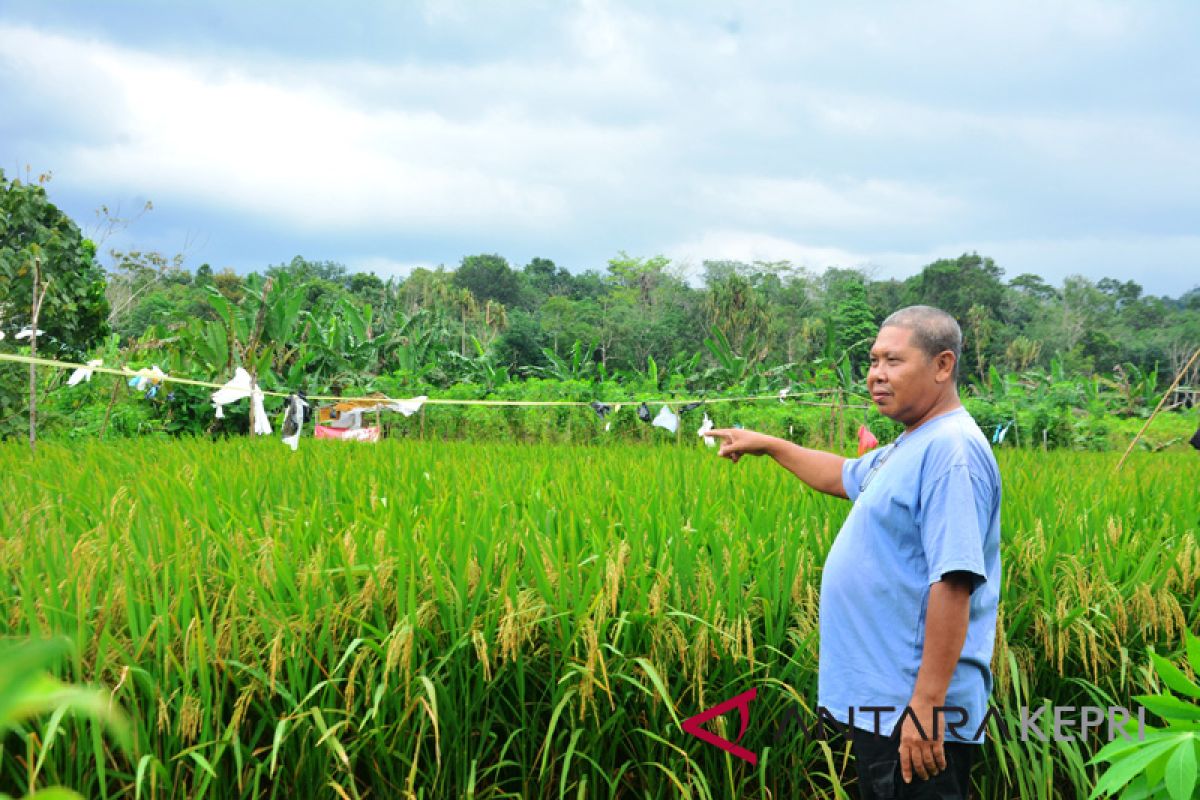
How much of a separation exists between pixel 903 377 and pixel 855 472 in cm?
47

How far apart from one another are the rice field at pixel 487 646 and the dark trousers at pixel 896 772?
1.22 ft

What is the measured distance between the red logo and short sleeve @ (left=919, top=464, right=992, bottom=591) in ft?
1.98

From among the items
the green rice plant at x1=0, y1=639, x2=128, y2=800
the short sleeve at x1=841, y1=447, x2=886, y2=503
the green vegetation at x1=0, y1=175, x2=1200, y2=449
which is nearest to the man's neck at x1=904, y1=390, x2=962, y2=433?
the short sleeve at x1=841, y1=447, x2=886, y2=503

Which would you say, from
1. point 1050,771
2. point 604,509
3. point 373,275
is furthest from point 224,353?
point 373,275

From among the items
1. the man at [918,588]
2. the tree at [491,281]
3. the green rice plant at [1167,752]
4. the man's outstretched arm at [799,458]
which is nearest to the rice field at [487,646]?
the man's outstretched arm at [799,458]

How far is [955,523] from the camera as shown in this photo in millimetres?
1605

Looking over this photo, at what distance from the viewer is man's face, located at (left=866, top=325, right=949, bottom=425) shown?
68.8 inches

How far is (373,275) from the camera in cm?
4234

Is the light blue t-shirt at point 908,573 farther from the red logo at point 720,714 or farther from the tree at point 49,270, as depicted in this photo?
the tree at point 49,270

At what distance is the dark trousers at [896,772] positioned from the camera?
1689 millimetres

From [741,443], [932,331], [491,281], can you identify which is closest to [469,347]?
[491,281]

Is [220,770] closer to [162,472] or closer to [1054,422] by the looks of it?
[162,472]

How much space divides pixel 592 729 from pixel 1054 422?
1068 centimetres

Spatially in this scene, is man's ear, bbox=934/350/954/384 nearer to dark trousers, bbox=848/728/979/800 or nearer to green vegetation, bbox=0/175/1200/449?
dark trousers, bbox=848/728/979/800
